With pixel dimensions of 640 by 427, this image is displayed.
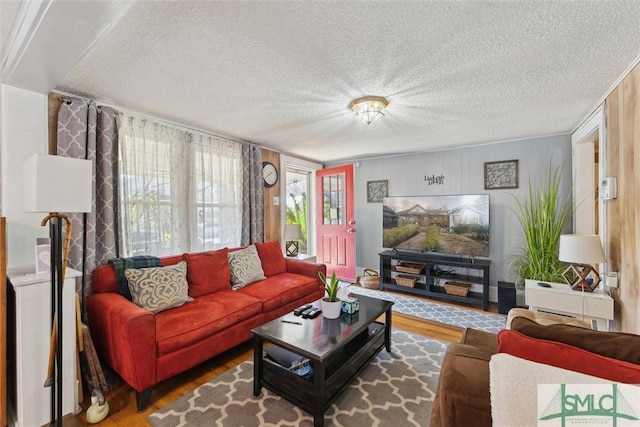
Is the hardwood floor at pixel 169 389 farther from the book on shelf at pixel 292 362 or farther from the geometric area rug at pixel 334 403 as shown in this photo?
the book on shelf at pixel 292 362

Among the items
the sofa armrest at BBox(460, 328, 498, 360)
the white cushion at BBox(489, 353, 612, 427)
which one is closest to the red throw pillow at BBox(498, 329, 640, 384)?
the white cushion at BBox(489, 353, 612, 427)

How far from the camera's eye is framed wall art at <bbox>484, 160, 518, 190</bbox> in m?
3.65

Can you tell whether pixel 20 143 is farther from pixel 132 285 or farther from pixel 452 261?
pixel 452 261

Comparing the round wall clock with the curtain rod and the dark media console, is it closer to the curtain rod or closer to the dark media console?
the curtain rod

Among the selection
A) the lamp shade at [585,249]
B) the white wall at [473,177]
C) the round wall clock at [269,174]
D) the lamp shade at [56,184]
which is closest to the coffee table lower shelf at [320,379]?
the lamp shade at [56,184]

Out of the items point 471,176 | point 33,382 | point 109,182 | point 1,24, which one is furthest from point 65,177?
point 471,176

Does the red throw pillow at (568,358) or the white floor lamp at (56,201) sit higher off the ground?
the white floor lamp at (56,201)

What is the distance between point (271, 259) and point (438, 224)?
2.42 metres

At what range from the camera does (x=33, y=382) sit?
5.27 feet

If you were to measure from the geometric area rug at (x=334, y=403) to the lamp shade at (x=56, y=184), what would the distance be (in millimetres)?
1382

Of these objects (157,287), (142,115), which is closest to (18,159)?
(142,115)

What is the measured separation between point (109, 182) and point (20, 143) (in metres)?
0.57

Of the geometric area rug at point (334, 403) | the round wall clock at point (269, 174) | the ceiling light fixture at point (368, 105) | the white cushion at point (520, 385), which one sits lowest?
the geometric area rug at point (334, 403)

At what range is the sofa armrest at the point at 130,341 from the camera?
67.1 inches
